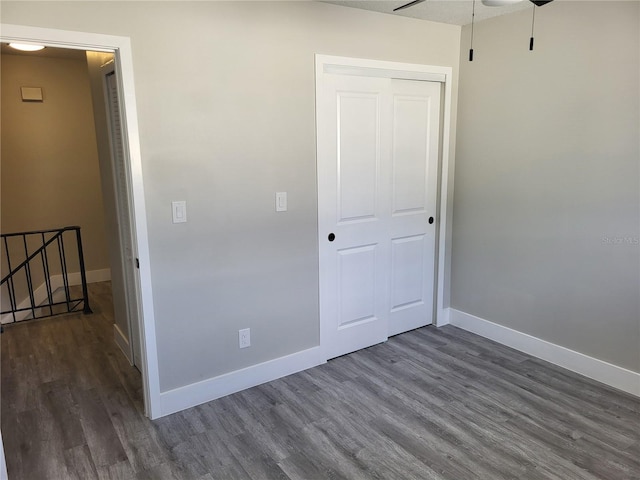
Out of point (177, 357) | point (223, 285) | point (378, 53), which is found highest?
point (378, 53)

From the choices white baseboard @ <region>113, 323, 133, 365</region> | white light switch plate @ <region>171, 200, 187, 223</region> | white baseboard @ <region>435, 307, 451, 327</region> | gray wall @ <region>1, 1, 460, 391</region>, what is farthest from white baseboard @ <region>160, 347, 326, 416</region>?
white baseboard @ <region>435, 307, 451, 327</region>

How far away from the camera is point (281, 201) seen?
2.88 metres

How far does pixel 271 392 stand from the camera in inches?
114

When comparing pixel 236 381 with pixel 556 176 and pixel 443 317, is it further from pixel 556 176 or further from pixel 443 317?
pixel 556 176

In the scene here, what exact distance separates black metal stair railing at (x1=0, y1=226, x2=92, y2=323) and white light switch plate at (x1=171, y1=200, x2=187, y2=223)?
2500mm

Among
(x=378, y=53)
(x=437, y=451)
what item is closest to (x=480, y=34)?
(x=378, y=53)

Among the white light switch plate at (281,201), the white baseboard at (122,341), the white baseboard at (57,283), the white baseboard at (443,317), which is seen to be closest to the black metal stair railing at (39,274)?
the white baseboard at (57,283)

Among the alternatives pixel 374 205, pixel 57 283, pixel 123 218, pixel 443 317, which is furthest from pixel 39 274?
pixel 443 317

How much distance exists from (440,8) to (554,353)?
2560 mm

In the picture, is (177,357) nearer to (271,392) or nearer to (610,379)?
(271,392)

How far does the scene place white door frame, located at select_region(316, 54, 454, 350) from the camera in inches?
117

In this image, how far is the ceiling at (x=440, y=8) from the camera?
9.35ft

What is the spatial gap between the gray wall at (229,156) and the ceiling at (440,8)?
0.09 meters

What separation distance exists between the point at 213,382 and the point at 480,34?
3183mm
